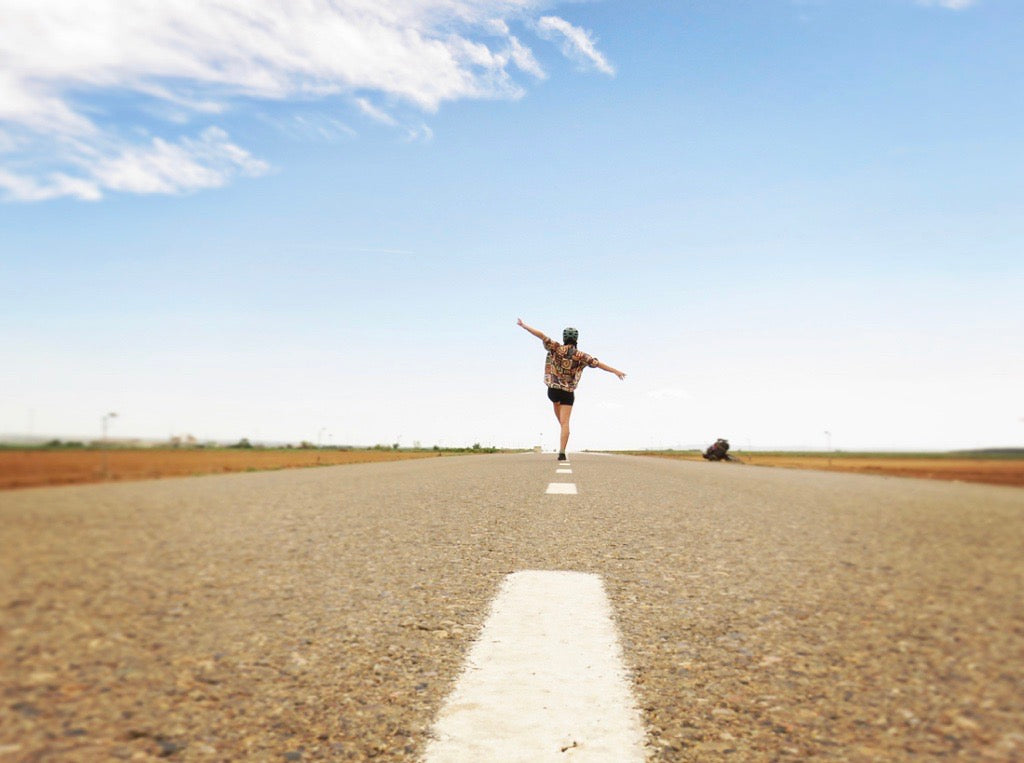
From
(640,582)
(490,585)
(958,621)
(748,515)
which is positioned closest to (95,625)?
(490,585)

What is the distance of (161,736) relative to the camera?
232cm

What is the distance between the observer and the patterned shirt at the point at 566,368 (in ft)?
69.6

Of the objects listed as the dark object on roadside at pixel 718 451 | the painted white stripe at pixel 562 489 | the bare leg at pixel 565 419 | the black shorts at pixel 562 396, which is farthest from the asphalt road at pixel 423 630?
the dark object on roadside at pixel 718 451

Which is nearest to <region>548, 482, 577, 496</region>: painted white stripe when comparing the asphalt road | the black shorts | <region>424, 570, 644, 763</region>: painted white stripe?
the asphalt road

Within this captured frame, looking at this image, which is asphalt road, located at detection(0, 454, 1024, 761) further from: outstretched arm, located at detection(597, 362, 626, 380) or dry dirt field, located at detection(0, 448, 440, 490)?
outstretched arm, located at detection(597, 362, 626, 380)

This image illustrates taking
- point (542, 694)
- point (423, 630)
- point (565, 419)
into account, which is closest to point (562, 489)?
point (423, 630)

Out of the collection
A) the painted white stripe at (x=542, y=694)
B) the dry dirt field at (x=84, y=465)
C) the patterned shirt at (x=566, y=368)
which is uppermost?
the patterned shirt at (x=566, y=368)

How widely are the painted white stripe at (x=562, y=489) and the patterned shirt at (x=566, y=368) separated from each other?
10.8 metres

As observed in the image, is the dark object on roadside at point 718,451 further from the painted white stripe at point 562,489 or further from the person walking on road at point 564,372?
the painted white stripe at point 562,489

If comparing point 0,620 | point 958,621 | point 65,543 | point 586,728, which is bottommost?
point 586,728

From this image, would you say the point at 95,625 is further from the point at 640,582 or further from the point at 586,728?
the point at 640,582

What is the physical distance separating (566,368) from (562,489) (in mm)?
11977

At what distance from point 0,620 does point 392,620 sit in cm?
208

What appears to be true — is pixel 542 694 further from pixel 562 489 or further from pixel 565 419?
pixel 565 419
